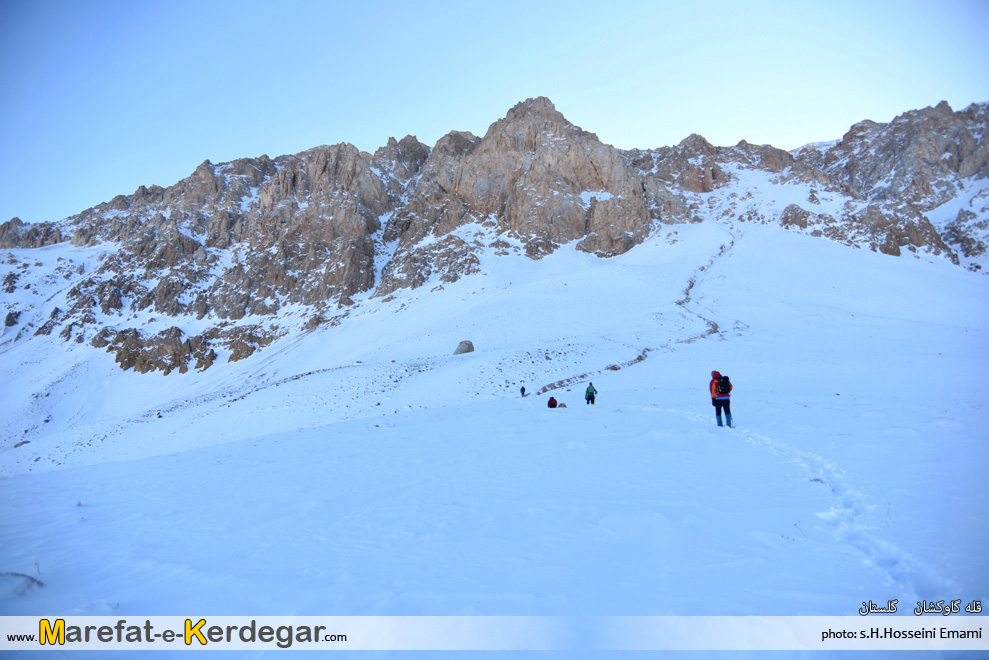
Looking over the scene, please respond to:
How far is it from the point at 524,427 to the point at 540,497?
6352mm

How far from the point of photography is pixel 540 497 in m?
7.64

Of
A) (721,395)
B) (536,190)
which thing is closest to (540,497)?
(721,395)

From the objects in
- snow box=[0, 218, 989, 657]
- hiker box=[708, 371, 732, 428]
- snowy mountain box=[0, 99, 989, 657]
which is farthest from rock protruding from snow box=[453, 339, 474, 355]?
hiker box=[708, 371, 732, 428]

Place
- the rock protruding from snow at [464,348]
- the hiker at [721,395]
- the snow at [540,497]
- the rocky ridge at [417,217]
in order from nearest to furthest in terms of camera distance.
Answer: the snow at [540,497] < the hiker at [721,395] < the rock protruding from snow at [464,348] < the rocky ridge at [417,217]

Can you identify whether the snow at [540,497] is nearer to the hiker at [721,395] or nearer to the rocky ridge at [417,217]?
the hiker at [721,395]

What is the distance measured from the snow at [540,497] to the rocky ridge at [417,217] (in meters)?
47.7

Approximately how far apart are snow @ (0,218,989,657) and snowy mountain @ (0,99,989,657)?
0.06 metres

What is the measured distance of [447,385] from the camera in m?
23.9

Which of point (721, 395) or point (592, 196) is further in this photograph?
point (592, 196)

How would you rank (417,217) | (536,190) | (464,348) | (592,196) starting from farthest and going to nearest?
(417,217)
(592,196)
(536,190)
(464,348)

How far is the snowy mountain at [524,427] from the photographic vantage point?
5.05 metres

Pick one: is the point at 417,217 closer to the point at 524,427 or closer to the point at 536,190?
the point at 536,190

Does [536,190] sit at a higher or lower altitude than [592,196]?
higher

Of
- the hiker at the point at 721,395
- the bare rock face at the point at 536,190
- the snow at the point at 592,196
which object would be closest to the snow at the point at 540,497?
the hiker at the point at 721,395
